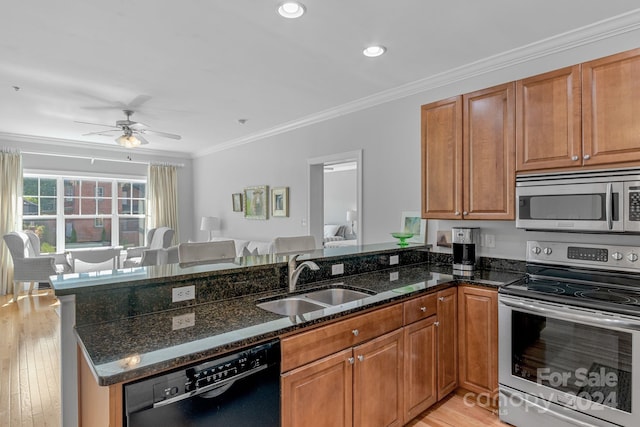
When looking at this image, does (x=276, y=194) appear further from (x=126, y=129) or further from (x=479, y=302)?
(x=479, y=302)

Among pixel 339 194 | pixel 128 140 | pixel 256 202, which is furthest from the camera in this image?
pixel 339 194

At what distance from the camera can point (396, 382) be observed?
82.3 inches

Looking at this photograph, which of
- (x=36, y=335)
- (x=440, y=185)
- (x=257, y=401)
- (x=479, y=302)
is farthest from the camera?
(x=36, y=335)

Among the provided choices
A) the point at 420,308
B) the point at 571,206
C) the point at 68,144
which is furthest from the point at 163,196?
the point at 571,206

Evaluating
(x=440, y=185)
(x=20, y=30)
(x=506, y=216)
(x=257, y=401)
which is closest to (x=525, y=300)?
(x=506, y=216)

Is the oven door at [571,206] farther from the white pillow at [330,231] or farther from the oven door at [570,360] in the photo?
the white pillow at [330,231]

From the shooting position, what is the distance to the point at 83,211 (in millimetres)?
6918

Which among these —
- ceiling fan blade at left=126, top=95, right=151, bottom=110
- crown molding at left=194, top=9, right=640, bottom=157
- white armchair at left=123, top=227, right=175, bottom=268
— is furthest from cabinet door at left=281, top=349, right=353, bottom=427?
white armchair at left=123, top=227, right=175, bottom=268

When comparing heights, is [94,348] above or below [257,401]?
above

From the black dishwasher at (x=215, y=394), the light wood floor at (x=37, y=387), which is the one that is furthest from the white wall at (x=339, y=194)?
the black dishwasher at (x=215, y=394)

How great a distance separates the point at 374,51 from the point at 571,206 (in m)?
1.86

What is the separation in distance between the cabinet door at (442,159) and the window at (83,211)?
21.5 ft

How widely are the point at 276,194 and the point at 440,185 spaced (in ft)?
10.4

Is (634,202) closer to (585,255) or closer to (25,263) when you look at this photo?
(585,255)
